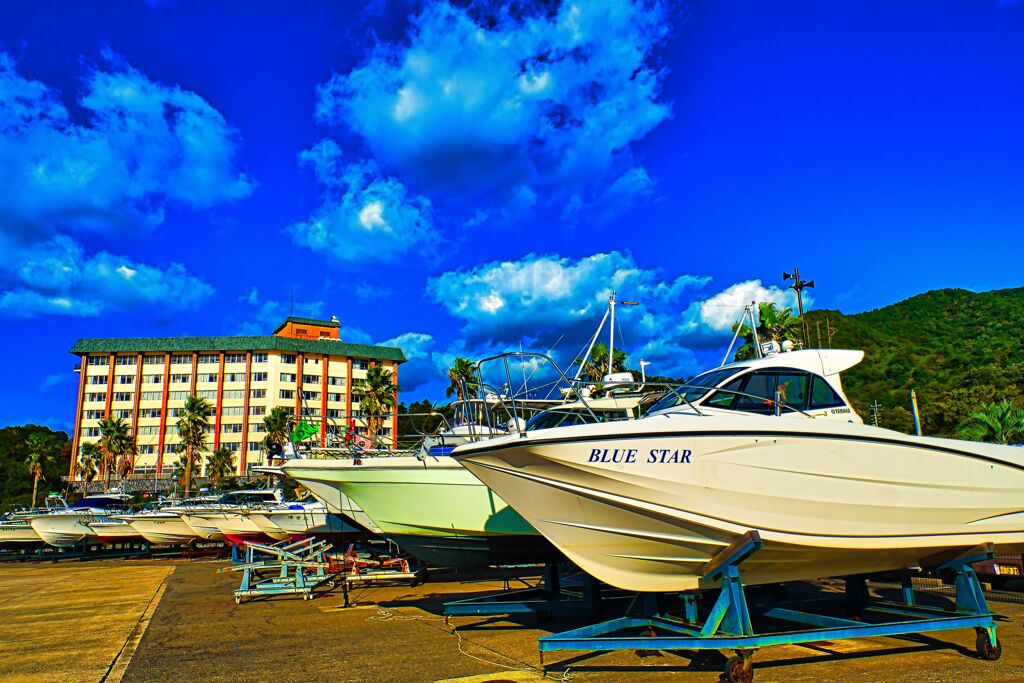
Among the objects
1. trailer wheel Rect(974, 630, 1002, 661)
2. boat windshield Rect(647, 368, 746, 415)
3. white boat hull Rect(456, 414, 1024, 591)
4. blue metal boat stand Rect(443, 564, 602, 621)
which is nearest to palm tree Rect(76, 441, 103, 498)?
blue metal boat stand Rect(443, 564, 602, 621)

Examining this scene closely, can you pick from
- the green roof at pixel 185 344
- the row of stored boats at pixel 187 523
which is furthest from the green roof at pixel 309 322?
the row of stored boats at pixel 187 523

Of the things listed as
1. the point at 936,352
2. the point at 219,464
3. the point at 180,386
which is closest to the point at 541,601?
the point at 219,464

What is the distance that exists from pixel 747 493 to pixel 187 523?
2003cm

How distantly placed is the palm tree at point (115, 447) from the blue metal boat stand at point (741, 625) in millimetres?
58822

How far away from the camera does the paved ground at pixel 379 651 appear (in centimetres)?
632

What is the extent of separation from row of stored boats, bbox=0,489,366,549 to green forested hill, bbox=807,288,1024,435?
19895mm

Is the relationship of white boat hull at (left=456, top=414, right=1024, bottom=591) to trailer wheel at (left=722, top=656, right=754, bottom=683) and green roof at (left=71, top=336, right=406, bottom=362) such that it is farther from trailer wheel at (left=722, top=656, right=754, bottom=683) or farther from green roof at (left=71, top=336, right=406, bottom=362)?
green roof at (left=71, top=336, right=406, bottom=362)

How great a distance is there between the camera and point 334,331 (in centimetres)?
7744

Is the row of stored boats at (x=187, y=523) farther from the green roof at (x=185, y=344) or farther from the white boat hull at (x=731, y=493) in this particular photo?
the green roof at (x=185, y=344)

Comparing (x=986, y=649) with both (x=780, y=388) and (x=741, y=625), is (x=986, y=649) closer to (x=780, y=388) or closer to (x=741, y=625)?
(x=741, y=625)

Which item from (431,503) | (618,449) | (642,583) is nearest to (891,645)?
(642,583)

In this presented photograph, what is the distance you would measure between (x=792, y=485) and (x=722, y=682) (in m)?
1.91

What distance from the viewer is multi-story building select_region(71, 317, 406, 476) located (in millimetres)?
64625

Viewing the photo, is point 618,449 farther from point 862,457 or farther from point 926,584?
point 926,584
